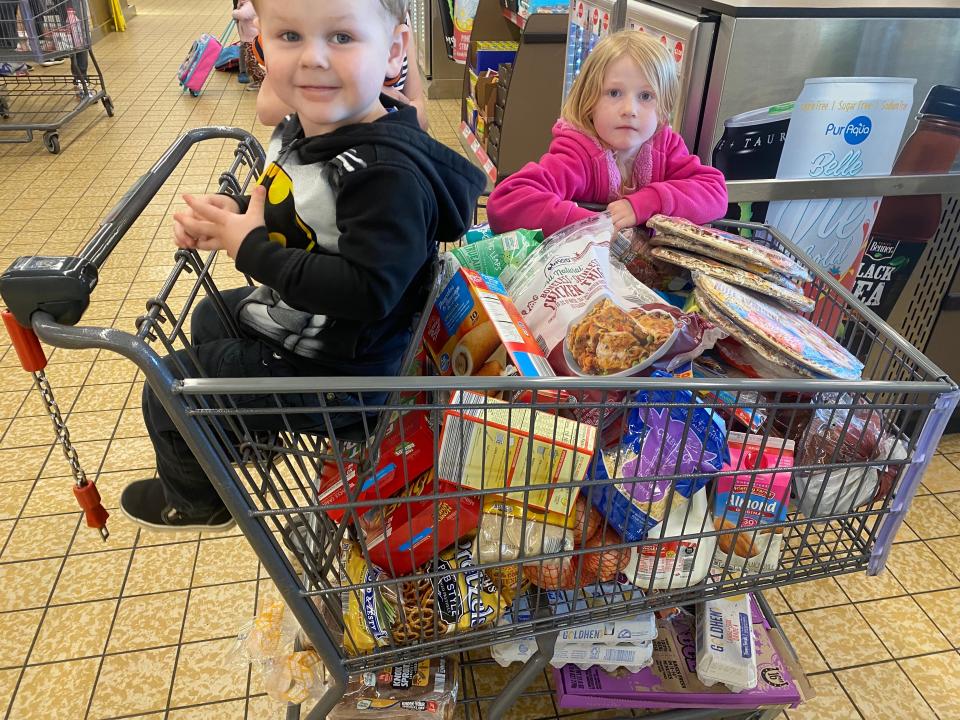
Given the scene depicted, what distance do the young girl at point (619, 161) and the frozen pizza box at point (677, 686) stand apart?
0.92 metres

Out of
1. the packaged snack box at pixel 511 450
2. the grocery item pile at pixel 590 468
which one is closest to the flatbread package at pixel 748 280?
the grocery item pile at pixel 590 468

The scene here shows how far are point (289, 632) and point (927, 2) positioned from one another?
74.9 inches

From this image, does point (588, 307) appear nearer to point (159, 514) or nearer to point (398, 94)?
point (398, 94)

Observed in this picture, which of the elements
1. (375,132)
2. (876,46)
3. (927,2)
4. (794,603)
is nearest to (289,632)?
(375,132)

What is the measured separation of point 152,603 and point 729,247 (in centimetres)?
154

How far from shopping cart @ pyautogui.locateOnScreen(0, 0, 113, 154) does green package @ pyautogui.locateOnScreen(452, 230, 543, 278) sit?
4.14 meters

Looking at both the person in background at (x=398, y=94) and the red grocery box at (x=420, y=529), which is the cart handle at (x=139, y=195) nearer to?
the person in background at (x=398, y=94)

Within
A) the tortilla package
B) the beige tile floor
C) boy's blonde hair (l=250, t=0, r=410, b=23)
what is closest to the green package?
the tortilla package

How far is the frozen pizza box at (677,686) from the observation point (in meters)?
1.39

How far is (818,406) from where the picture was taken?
1025mm

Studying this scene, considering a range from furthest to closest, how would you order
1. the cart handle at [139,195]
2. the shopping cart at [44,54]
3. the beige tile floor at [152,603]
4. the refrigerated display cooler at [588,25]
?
1. the shopping cart at [44,54]
2. the refrigerated display cooler at [588,25]
3. the beige tile floor at [152,603]
4. the cart handle at [139,195]

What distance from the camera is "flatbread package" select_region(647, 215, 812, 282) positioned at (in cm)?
128

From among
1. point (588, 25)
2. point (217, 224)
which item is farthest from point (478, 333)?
point (588, 25)

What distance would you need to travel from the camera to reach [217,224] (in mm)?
1047
